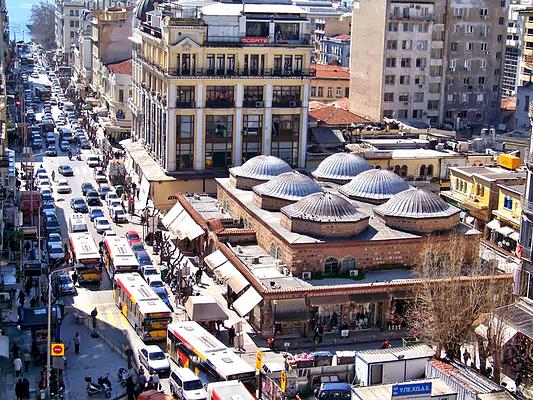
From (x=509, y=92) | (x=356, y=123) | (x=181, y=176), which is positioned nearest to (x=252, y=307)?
(x=181, y=176)

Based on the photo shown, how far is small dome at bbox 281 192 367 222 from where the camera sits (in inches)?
2820

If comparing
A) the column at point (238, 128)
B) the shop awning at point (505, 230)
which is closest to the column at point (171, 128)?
the column at point (238, 128)

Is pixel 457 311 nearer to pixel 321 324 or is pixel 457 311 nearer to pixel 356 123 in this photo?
pixel 321 324

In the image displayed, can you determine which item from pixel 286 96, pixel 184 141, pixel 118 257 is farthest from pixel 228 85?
pixel 118 257

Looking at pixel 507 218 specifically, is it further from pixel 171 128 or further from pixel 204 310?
pixel 171 128

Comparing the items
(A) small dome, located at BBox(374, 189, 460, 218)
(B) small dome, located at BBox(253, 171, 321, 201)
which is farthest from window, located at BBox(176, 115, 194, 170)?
(A) small dome, located at BBox(374, 189, 460, 218)

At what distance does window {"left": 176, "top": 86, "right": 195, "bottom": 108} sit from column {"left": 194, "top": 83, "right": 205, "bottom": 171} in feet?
2.14

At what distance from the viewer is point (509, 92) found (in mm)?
172375

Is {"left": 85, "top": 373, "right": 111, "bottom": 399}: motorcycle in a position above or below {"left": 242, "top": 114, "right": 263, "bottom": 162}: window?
below

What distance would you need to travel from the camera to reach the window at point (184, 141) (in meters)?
97.9

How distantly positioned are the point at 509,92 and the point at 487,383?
417ft

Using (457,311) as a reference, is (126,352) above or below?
below

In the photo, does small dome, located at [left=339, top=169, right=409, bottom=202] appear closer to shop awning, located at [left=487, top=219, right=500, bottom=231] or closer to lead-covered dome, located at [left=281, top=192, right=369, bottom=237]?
lead-covered dome, located at [left=281, top=192, right=369, bottom=237]

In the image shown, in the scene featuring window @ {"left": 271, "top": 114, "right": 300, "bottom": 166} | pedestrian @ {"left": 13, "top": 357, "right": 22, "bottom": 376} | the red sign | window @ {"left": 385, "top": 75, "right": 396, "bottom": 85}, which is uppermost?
the red sign
